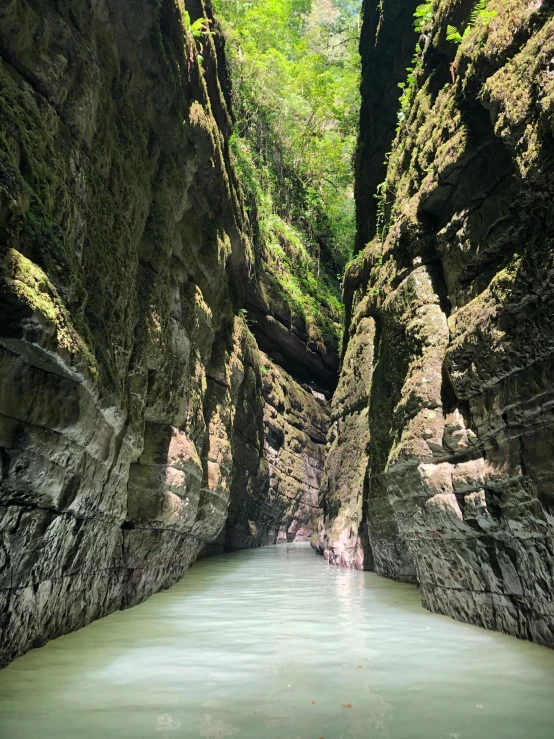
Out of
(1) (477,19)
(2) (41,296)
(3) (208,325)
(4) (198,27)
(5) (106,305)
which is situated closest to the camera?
(2) (41,296)

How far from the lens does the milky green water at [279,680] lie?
291 centimetres

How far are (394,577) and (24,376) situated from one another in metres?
9.47

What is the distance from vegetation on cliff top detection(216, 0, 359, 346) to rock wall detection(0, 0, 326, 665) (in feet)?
37.2

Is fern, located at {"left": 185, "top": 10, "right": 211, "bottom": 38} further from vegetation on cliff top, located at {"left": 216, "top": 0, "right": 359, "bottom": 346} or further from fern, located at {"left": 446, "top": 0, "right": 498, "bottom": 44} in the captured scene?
vegetation on cliff top, located at {"left": 216, "top": 0, "right": 359, "bottom": 346}

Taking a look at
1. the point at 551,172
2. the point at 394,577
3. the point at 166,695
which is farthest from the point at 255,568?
the point at 551,172

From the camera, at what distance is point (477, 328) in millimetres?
5164

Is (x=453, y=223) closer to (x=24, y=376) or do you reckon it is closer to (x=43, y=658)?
(x=24, y=376)

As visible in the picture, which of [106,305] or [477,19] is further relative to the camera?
[477,19]

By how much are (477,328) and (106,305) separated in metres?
4.07

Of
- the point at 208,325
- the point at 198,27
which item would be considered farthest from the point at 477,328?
the point at 198,27

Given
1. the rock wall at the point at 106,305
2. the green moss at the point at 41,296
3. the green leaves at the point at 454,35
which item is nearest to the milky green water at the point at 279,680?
the rock wall at the point at 106,305

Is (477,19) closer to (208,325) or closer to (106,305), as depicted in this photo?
(106,305)

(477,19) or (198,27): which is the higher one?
(198,27)

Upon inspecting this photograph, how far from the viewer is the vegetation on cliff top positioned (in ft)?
75.9
